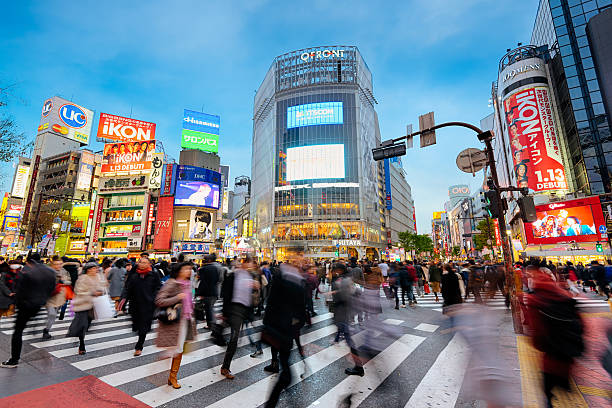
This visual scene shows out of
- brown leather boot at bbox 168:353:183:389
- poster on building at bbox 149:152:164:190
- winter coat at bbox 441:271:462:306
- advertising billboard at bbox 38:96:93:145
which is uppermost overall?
advertising billboard at bbox 38:96:93:145

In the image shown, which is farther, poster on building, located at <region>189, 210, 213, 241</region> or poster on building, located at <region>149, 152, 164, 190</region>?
poster on building, located at <region>149, 152, 164, 190</region>

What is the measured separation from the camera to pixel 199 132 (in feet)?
214

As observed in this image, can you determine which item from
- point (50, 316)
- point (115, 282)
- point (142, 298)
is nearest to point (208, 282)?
point (142, 298)

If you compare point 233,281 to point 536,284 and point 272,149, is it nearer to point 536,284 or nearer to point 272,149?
point 536,284

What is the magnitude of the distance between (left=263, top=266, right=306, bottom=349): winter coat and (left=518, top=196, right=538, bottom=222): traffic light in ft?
24.1

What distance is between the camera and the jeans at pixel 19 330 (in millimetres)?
5102

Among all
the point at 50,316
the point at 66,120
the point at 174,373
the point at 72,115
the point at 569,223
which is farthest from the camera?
the point at 72,115

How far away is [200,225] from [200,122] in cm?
2618

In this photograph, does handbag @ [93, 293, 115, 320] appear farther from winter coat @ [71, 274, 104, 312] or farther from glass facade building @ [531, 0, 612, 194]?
glass facade building @ [531, 0, 612, 194]

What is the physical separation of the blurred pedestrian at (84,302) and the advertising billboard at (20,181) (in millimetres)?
85815

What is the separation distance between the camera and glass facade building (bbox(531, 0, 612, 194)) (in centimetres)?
3359

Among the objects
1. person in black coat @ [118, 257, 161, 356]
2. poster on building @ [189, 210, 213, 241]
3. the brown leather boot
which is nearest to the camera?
the brown leather boot

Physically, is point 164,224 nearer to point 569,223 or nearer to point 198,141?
point 198,141

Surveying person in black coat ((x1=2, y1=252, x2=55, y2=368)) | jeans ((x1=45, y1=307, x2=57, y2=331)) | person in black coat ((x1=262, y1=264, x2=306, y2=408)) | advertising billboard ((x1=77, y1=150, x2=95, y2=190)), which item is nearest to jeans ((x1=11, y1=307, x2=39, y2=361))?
person in black coat ((x1=2, y1=252, x2=55, y2=368))
